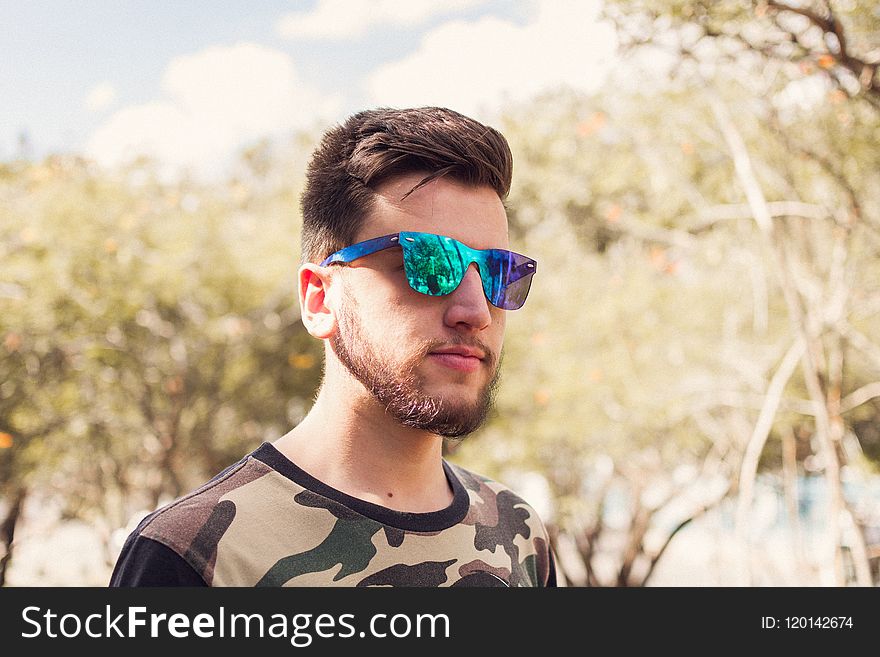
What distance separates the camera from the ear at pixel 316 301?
1881mm

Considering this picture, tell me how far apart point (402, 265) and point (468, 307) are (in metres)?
0.16

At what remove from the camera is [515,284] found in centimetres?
193

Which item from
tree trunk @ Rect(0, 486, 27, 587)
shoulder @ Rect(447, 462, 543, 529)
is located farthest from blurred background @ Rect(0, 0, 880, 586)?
shoulder @ Rect(447, 462, 543, 529)

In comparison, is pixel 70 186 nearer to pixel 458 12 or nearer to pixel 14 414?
pixel 14 414

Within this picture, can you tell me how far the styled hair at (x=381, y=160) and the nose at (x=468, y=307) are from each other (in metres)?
0.24

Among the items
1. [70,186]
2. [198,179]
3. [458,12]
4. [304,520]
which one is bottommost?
[304,520]

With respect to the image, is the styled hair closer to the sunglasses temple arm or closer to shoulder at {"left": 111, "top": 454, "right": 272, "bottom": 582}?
the sunglasses temple arm

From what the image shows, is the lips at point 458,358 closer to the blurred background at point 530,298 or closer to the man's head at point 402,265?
the man's head at point 402,265

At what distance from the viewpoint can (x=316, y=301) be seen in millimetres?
1919

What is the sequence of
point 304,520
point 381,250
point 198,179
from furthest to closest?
point 198,179
point 381,250
point 304,520

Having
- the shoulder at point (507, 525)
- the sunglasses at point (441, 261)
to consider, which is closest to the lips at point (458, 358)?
the sunglasses at point (441, 261)

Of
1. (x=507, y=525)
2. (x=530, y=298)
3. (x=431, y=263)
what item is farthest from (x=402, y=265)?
(x=530, y=298)
